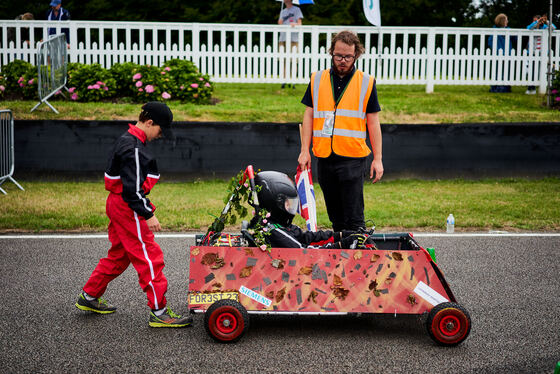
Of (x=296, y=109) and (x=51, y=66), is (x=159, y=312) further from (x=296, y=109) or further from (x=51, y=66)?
(x=51, y=66)

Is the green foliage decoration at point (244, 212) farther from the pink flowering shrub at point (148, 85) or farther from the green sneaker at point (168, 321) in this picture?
the pink flowering shrub at point (148, 85)

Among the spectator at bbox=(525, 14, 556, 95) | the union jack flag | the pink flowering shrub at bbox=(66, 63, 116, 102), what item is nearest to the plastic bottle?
the union jack flag

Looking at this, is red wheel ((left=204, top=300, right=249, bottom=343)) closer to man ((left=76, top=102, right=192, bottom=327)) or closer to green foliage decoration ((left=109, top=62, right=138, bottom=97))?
man ((left=76, top=102, right=192, bottom=327))

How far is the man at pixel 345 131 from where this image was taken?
19.1 ft

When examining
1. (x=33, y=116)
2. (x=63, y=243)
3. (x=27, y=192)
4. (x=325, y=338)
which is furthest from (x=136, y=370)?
(x=33, y=116)

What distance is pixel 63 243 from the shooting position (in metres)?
7.63

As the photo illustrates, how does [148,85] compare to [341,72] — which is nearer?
[341,72]

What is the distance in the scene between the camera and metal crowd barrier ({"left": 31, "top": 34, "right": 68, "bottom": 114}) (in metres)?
12.3

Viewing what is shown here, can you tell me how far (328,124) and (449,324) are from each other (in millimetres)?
2004

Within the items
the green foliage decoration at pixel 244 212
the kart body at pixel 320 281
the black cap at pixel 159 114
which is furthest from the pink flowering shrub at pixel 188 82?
the kart body at pixel 320 281

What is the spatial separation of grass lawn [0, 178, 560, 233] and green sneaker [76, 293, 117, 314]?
308 cm

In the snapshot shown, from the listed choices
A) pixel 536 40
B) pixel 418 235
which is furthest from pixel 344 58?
pixel 536 40

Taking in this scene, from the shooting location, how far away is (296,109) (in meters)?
13.3

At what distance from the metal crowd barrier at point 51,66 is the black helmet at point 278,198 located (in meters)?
8.14
